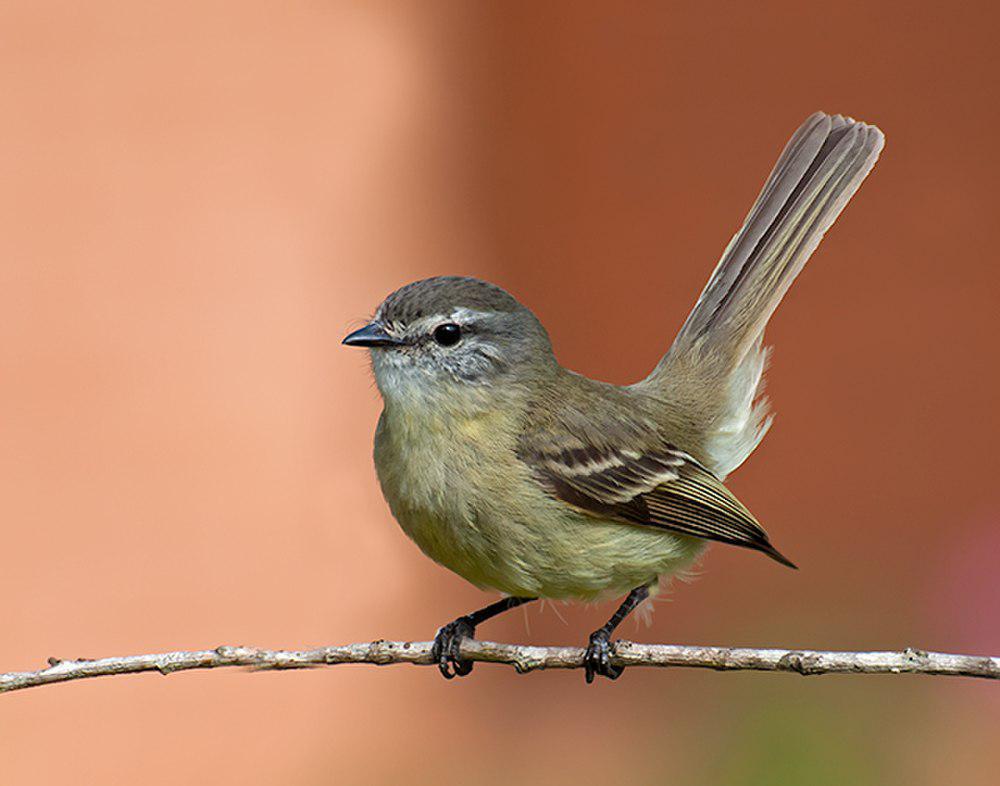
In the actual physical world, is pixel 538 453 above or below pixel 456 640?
above

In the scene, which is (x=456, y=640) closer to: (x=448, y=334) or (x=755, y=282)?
(x=448, y=334)

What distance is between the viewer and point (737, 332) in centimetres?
371

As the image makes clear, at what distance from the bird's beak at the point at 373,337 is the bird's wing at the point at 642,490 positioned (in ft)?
1.24

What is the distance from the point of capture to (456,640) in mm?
2971

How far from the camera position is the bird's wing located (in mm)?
2973

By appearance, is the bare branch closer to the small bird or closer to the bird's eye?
the small bird

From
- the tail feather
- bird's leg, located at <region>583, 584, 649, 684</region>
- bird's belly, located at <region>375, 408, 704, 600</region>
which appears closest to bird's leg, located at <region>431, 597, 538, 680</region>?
bird's belly, located at <region>375, 408, 704, 600</region>

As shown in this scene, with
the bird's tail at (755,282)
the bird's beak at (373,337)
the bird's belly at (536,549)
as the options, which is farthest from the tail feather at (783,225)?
the bird's beak at (373,337)

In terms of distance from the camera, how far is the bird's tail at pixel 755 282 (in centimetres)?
352

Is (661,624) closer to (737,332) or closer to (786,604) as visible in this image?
(786,604)

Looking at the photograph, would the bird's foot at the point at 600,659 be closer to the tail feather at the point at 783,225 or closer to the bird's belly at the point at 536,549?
the bird's belly at the point at 536,549

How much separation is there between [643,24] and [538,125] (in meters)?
0.58

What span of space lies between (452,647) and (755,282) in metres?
1.33

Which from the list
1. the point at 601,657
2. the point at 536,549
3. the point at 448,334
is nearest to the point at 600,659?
the point at 601,657
